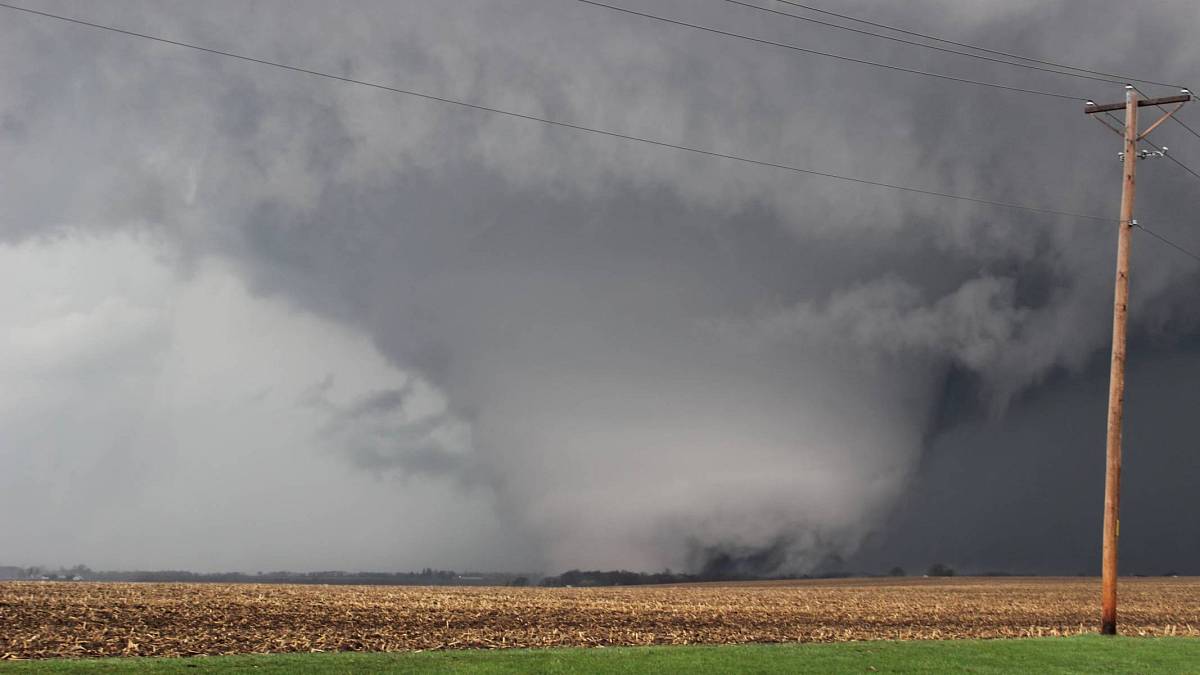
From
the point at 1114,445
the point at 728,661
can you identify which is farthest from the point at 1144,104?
the point at 728,661

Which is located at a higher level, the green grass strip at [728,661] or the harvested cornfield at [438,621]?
the green grass strip at [728,661]

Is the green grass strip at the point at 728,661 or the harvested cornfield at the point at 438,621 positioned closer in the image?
the green grass strip at the point at 728,661

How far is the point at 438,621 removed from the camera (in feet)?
127

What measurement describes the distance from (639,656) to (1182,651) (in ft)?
55.4

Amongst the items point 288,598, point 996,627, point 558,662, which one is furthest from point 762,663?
point 288,598

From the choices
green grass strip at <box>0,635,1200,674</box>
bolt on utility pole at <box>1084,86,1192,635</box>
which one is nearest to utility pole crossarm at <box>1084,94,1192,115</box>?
bolt on utility pole at <box>1084,86,1192,635</box>

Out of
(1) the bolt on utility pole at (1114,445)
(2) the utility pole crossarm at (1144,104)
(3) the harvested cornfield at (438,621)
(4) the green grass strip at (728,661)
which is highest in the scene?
(2) the utility pole crossarm at (1144,104)

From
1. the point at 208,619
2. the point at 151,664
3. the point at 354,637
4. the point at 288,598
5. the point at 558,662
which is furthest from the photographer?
the point at 288,598

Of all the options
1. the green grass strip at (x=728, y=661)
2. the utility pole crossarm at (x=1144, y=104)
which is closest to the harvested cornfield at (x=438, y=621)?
the green grass strip at (x=728, y=661)

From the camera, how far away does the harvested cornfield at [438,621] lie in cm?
2909

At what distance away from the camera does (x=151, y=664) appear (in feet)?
76.2

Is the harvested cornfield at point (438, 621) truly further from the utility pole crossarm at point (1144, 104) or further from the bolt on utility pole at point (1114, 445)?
the utility pole crossarm at point (1144, 104)

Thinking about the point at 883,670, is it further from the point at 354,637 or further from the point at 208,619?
the point at 208,619

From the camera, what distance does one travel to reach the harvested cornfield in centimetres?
2909
